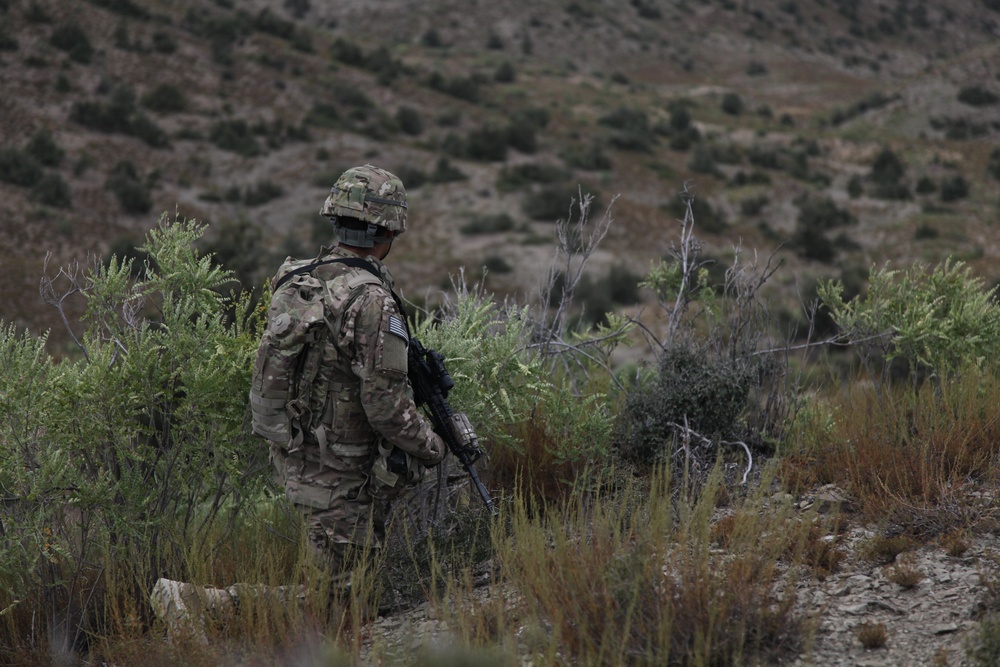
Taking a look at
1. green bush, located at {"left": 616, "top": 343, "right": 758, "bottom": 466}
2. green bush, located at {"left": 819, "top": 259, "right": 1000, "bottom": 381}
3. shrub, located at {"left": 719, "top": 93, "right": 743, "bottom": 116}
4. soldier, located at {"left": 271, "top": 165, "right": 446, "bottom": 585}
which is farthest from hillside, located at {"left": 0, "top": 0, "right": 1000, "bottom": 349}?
soldier, located at {"left": 271, "top": 165, "right": 446, "bottom": 585}

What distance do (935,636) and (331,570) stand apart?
7.30 ft

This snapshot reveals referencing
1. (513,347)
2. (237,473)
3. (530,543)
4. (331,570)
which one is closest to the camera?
(530,543)

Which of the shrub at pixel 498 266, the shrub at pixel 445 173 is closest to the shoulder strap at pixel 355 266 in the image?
the shrub at pixel 498 266

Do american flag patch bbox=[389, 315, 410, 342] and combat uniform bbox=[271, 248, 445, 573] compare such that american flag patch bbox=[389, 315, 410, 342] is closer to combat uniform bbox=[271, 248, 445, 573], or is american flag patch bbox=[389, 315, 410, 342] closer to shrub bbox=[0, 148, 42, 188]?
combat uniform bbox=[271, 248, 445, 573]

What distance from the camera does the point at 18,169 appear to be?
2052cm

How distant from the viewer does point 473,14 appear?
5053 cm

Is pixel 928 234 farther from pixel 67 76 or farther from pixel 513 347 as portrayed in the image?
pixel 67 76

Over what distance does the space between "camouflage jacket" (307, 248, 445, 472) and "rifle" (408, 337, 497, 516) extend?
3.5 inches

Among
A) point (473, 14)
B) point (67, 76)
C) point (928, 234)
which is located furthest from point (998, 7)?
point (67, 76)

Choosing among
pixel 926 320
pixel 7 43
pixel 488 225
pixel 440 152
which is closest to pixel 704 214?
pixel 488 225

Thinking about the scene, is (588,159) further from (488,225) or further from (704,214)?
(488,225)

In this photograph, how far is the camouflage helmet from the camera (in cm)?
338

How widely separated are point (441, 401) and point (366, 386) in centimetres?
43

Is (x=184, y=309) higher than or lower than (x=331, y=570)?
higher
